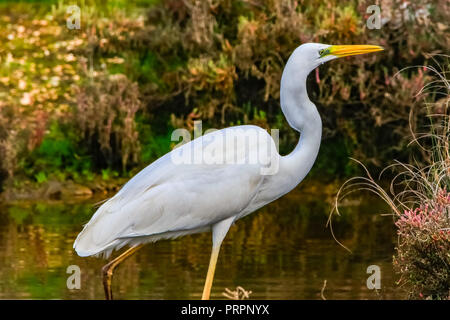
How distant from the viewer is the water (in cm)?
935

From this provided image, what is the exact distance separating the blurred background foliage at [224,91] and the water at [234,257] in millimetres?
960

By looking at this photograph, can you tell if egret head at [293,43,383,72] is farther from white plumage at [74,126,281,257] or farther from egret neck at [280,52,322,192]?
white plumage at [74,126,281,257]

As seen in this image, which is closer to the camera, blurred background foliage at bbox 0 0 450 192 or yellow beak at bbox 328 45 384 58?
Answer: yellow beak at bbox 328 45 384 58

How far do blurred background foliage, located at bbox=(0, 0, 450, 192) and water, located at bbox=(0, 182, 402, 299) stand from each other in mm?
960

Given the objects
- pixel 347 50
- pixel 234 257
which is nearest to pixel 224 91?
pixel 234 257

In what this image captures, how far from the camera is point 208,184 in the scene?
782 cm

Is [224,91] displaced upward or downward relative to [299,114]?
downward

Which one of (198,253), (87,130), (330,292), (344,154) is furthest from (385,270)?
(87,130)

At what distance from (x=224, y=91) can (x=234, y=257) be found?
398 centimetres
